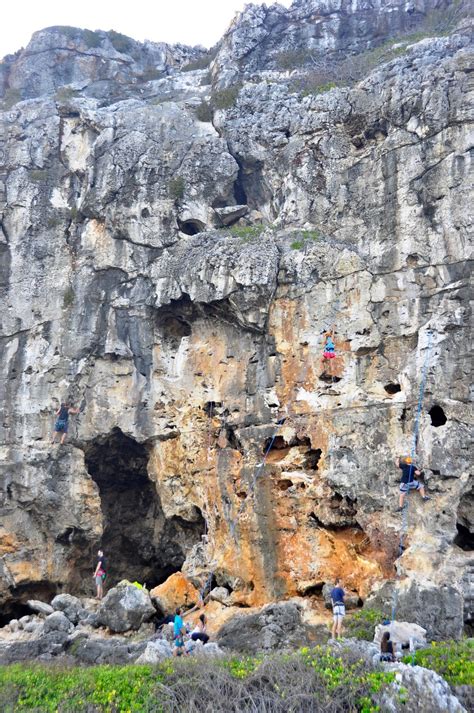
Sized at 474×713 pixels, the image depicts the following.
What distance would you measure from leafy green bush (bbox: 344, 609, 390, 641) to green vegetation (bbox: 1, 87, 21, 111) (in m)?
23.1

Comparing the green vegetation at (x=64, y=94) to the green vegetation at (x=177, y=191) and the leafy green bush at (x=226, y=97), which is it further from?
the green vegetation at (x=177, y=191)

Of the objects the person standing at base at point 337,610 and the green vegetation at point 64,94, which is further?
the green vegetation at point 64,94

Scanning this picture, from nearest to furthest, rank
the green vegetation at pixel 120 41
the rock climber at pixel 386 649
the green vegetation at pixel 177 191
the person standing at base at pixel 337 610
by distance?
the rock climber at pixel 386 649 < the person standing at base at pixel 337 610 < the green vegetation at pixel 177 191 < the green vegetation at pixel 120 41

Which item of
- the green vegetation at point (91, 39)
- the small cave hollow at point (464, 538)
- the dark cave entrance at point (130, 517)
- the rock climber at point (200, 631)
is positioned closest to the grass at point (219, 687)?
the rock climber at point (200, 631)

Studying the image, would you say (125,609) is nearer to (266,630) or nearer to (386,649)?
(266,630)

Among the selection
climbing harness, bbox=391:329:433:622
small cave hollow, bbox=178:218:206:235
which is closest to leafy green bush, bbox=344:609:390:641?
climbing harness, bbox=391:329:433:622

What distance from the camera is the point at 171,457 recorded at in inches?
746

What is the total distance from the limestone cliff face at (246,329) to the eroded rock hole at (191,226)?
0.05 meters

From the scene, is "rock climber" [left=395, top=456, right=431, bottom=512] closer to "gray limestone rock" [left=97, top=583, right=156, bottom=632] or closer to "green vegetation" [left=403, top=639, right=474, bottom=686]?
"green vegetation" [left=403, top=639, right=474, bottom=686]

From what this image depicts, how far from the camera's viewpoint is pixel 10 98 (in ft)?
90.3

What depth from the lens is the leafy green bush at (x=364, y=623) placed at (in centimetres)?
1309

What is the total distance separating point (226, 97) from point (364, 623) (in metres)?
17.3

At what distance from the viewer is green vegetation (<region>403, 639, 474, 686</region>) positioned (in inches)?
380

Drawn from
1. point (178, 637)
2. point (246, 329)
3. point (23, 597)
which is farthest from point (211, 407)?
point (23, 597)
